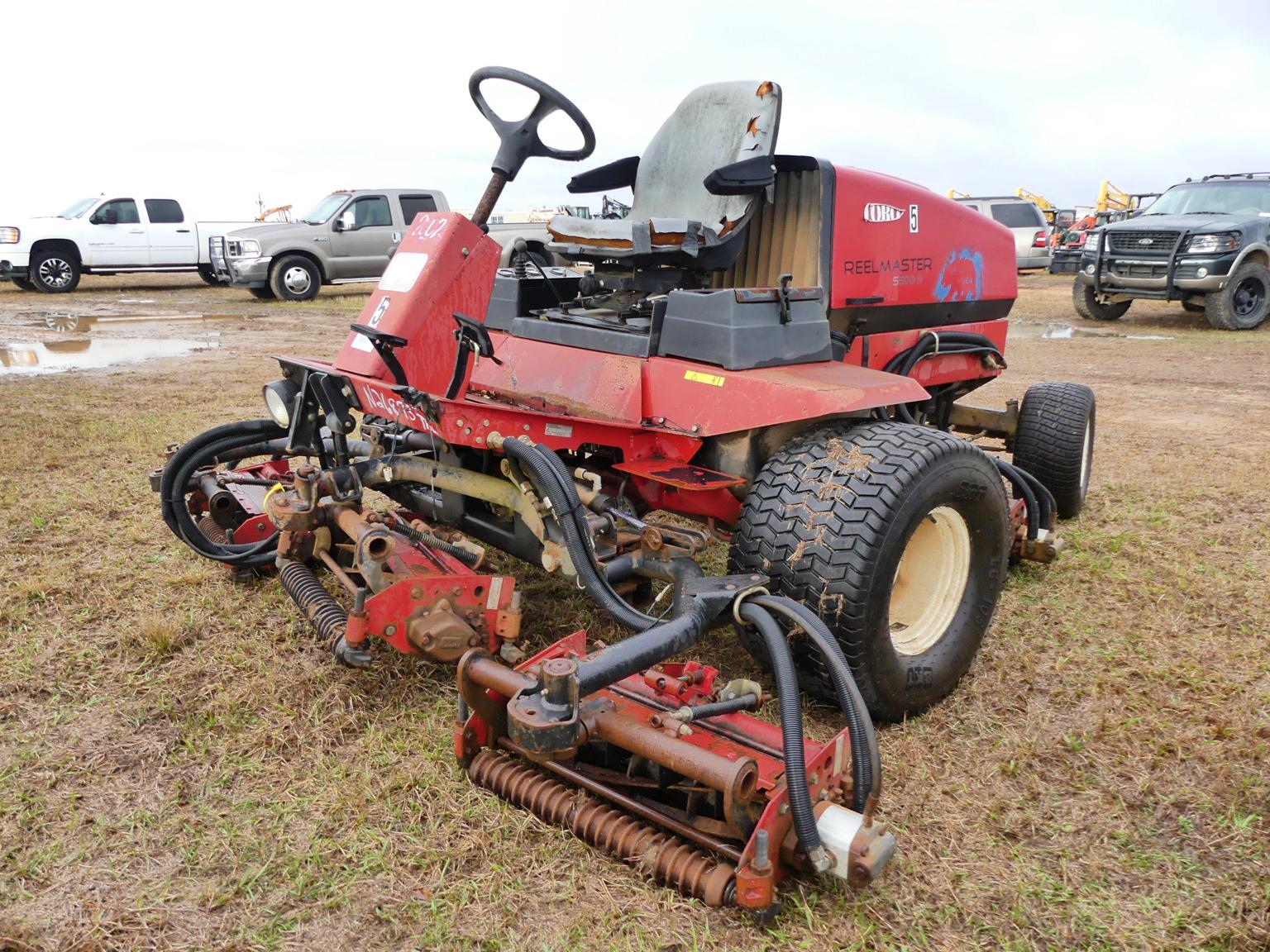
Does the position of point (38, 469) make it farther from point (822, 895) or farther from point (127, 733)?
point (822, 895)

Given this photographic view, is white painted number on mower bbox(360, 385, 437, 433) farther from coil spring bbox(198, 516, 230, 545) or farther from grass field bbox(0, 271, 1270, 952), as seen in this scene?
coil spring bbox(198, 516, 230, 545)

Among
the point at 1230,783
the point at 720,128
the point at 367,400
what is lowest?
the point at 1230,783

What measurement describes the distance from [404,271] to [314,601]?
1082 mm

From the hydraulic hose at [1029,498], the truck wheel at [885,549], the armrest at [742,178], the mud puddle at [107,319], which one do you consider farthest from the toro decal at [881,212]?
the mud puddle at [107,319]

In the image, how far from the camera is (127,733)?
A: 2.71 metres

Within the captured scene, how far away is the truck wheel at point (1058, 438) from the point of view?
177 inches

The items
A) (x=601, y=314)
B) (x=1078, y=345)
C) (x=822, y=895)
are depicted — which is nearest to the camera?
(x=822, y=895)

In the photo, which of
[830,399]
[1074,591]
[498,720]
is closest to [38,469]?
[498,720]

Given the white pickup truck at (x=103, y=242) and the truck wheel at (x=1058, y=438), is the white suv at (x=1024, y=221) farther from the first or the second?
the truck wheel at (x=1058, y=438)

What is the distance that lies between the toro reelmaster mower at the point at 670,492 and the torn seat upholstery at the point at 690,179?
12mm

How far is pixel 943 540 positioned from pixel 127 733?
2.55m

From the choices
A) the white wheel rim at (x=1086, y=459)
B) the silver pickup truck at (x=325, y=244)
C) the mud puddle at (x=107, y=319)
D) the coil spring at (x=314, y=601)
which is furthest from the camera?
the silver pickup truck at (x=325, y=244)

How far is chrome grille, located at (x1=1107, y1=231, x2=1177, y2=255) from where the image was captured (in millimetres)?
11883

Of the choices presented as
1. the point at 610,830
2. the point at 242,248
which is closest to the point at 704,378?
the point at 610,830
